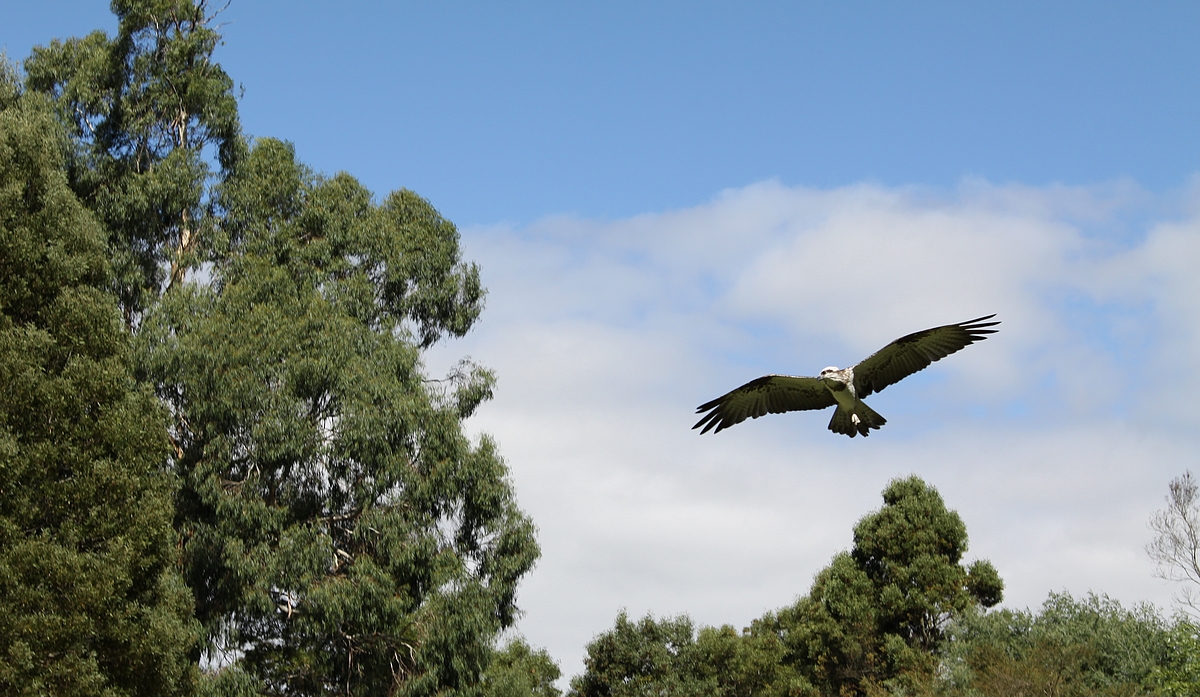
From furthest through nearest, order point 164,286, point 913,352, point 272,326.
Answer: point 164,286 → point 272,326 → point 913,352

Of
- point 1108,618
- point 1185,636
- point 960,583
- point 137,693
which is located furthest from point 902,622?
point 137,693

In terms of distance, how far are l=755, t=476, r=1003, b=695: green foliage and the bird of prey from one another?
2560 cm

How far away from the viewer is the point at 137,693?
53.9ft

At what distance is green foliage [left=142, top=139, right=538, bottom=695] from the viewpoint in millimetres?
19875

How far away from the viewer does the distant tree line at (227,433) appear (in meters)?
15.9

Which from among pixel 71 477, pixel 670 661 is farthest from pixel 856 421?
pixel 670 661

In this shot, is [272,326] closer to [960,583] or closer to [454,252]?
[454,252]

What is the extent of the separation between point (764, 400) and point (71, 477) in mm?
9582

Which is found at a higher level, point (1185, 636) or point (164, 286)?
point (164, 286)

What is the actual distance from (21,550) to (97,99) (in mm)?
12962

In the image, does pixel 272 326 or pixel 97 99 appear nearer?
pixel 272 326

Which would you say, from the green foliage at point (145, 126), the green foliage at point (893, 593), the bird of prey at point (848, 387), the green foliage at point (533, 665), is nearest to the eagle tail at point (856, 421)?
the bird of prey at point (848, 387)

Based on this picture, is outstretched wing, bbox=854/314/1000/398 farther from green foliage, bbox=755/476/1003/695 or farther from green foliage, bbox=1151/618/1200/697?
green foliage, bbox=755/476/1003/695

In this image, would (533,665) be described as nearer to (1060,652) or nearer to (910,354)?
(1060,652)
